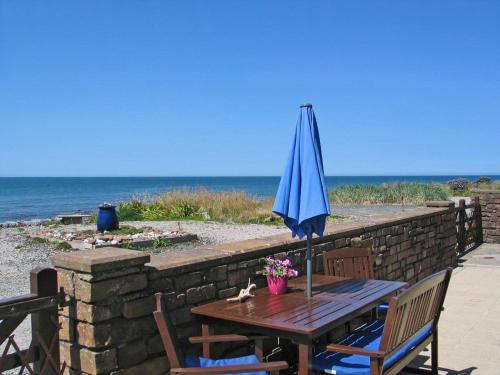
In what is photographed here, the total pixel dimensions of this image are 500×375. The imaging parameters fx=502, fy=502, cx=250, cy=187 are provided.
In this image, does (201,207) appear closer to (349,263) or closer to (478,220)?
(478,220)

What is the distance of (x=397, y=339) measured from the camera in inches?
124

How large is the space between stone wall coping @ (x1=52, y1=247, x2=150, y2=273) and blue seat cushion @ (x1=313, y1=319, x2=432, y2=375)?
1316mm

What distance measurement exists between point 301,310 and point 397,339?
0.62 meters

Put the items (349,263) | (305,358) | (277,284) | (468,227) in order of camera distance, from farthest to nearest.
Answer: (468,227)
(349,263)
(277,284)
(305,358)

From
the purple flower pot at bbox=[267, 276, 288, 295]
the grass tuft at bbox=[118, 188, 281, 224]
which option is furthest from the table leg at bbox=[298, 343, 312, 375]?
the grass tuft at bbox=[118, 188, 281, 224]

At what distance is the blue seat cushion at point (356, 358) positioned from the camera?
312 cm

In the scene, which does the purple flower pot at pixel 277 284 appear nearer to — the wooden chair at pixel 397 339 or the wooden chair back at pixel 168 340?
the wooden chair at pixel 397 339

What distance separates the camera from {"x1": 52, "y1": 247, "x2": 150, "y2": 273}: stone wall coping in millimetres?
2845

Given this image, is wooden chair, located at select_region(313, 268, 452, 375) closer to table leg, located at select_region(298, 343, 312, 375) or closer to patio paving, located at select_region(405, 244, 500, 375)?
table leg, located at select_region(298, 343, 312, 375)

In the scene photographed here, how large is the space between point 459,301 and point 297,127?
4.38m

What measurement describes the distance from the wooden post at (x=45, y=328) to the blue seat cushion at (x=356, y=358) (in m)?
1.58

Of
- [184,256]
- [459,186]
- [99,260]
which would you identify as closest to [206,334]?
[184,256]

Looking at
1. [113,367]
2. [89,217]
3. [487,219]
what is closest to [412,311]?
[113,367]

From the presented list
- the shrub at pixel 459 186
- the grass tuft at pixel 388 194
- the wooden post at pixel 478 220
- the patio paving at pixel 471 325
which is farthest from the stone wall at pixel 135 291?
the shrub at pixel 459 186
